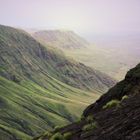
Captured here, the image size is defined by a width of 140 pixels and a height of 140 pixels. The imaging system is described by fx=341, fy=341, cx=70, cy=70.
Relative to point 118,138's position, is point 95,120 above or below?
below

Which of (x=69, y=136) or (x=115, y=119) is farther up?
(x=115, y=119)

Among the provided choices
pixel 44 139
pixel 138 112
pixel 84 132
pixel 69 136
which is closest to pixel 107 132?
pixel 138 112

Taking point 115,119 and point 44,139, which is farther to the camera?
point 44,139

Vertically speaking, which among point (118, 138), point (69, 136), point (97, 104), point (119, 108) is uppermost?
point (118, 138)

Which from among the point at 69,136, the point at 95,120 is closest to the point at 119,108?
the point at 95,120

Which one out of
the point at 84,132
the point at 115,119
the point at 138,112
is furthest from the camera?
the point at 84,132

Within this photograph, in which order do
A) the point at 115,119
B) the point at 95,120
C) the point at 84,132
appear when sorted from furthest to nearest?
the point at 95,120 → the point at 84,132 → the point at 115,119

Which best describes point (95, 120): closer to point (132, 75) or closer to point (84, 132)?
point (84, 132)

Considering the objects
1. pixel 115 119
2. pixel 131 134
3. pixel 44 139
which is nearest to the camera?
pixel 131 134

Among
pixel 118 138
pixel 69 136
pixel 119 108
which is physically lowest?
pixel 69 136
